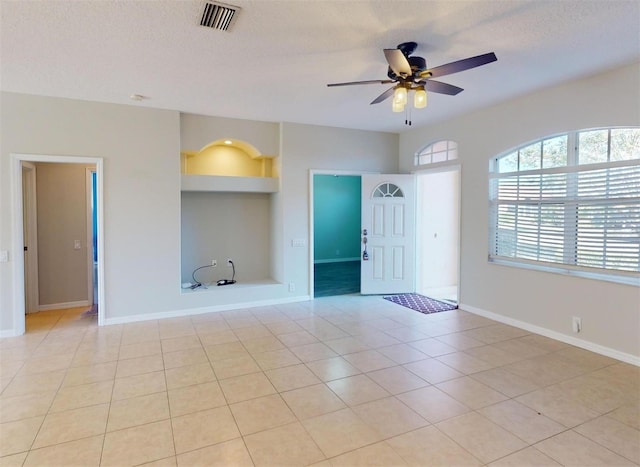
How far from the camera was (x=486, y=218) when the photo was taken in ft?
16.5

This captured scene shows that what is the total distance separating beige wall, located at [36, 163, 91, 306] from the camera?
5359 millimetres

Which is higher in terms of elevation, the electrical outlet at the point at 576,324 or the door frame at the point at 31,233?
the door frame at the point at 31,233

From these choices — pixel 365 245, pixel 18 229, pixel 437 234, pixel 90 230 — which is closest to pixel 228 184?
pixel 90 230

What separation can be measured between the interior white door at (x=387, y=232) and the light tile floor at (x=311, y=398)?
5.96ft

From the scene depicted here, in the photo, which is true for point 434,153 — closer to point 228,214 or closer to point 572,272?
point 572,272

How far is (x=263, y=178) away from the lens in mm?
5793

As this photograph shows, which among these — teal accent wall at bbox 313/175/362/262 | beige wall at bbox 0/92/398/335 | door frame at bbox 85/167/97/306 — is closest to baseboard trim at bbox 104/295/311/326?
beige wall at bbox 0/92/398/335

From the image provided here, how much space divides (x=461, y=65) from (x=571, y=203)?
2373mm

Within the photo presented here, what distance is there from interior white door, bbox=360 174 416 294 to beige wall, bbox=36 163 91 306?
443cm

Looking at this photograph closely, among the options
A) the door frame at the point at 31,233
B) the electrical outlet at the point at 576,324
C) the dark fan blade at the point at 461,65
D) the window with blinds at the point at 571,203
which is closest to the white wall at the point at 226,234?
the door frame at the point at 31,233

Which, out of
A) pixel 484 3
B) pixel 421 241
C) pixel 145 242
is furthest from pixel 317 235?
pixel 484 3

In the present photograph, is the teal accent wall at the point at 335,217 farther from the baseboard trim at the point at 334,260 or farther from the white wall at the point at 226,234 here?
the white wall at the point at 226,234

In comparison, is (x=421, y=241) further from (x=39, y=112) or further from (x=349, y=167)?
(x=39, y=112)

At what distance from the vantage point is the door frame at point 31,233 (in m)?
5.09
